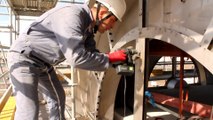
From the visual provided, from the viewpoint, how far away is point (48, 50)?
2.30 metres

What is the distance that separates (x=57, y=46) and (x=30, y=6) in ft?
16.3

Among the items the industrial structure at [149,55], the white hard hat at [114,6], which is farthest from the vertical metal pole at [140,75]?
the white hard hat at [114,6]

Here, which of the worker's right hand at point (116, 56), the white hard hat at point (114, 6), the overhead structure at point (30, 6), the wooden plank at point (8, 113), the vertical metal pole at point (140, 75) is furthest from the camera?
the overhead structure at point (30, 6)

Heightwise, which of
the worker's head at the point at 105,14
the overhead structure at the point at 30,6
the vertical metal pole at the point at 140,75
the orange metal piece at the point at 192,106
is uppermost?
the overhead structure at the point at 30,6

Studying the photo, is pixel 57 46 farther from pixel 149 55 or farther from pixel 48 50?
pixel 149 55

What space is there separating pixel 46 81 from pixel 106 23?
0.92m

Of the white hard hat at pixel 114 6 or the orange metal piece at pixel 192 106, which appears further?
the orange metal piece at pixel 192 106

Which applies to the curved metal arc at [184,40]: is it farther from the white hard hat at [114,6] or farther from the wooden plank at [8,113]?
the wooden plank at [8,113]

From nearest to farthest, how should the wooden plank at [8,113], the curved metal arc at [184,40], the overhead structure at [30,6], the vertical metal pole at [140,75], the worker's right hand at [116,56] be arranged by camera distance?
1. the curved metal arc at [184,40]
2. the worker's right hand at [116,56]
3. the vertical metal pole at [140,75]
4. the wooden plank at [8,113]
5. the overhead structure at [30,6]

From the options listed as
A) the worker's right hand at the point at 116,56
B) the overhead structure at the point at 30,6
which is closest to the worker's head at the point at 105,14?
the worker's right hand at the point at 116,56

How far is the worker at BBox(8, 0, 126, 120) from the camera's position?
2.03 meters

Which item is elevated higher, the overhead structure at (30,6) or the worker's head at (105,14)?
the overhead structure at (30,6)

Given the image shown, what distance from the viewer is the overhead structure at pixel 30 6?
640 centimetres

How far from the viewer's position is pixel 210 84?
5.70m
